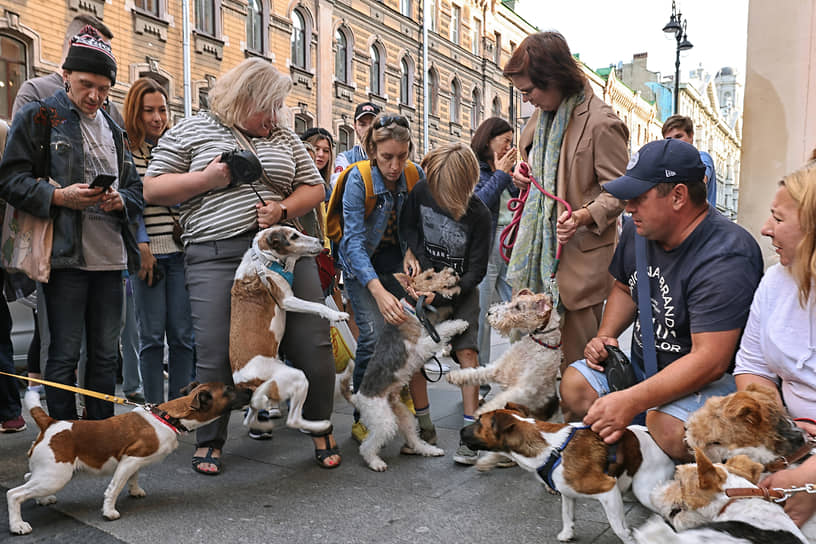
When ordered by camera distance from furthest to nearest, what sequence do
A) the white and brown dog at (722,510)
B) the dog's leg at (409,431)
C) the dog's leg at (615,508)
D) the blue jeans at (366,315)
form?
the blue jeans at (366,315) < the dog's leg at (409,431) < the dog's leg at (615,508) < the white and brown dog at (722,510)

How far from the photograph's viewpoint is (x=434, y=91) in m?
29.9

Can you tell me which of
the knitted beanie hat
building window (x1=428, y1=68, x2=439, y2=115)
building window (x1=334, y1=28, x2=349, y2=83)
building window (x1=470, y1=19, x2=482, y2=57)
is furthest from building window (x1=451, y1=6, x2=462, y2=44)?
the knitted beanie hat

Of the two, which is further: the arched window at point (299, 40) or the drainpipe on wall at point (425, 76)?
the drainpipe on wall at point (425, 76)

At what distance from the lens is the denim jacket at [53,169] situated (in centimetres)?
322

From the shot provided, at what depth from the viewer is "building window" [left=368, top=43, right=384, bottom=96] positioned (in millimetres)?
25750

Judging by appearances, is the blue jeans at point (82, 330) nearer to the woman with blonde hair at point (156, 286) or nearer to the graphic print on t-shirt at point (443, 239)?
the woman with blonde hair at point (156, 286)

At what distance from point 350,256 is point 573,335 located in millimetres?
1473

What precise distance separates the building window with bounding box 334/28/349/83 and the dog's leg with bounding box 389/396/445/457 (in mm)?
21823

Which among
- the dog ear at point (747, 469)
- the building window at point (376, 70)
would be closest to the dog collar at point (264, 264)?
the dog ear at point (747, 469)

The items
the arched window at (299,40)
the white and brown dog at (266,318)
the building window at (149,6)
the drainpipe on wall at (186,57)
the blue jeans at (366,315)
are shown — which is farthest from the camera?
the arched window at (299,40)

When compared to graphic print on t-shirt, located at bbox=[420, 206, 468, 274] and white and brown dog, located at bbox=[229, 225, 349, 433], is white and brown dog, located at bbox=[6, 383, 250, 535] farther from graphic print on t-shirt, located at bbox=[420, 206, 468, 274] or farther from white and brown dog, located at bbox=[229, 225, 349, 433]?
graphic print on t-shirt, located at bbox=[420, 206, 468, 274]

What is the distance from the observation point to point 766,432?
1.93 meters

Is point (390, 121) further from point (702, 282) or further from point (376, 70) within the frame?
point (376, 70)

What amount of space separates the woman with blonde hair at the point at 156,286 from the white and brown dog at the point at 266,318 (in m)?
1.40
